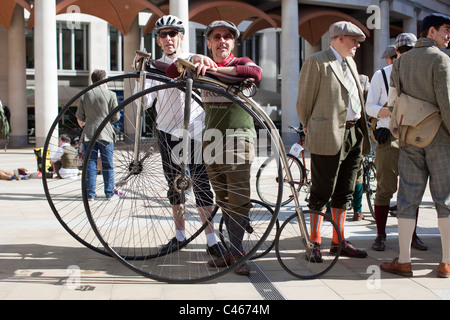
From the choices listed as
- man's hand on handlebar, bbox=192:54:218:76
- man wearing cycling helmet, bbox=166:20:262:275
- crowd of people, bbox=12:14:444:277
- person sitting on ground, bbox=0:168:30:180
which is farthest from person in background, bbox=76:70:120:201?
person sitting on ground, bbox=0:168:30:180

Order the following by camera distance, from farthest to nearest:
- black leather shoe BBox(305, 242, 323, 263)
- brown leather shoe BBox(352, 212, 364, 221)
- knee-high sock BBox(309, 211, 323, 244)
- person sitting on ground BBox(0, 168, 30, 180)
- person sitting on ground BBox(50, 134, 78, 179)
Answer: person sitting on ground BBox(0, 168, 30, 180), person sitting on ground BBox(50, 134, 78, 179), brown leather shoe BBox(352, 212, 364, 221), knee-high sock BBox(309, 211, 323, 244), black leather shoe BBox(305, 242, 323, 263)

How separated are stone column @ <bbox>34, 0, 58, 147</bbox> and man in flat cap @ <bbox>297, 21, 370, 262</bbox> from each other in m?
16.4

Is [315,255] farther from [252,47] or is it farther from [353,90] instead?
[252,47]

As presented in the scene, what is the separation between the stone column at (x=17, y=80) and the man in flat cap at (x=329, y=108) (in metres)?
23.2

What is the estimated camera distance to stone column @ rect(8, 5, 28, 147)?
25.7 m

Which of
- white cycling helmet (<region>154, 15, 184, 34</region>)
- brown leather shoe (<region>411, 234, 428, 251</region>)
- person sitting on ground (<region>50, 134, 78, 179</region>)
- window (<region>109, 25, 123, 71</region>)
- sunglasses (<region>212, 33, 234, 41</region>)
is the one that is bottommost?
brown leather shoe (<region>411, 234, 428, 251</region>)

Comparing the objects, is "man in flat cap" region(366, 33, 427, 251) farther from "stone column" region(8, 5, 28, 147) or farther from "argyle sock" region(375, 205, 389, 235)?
"stone column" region(8, 5, 28, 147)

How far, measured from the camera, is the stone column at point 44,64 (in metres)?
19.6

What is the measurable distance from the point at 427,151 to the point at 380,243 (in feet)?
4.36

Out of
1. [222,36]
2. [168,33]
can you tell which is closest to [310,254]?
[222,36]

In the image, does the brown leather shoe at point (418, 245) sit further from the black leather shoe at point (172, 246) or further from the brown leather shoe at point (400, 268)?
the black leather shoe at point (172, 246)

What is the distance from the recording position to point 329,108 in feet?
15.3

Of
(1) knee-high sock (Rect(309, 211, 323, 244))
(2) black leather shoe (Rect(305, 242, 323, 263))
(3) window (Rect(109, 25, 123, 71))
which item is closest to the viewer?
(2) black leather shoe (Rect(305, 242, 323, 263))

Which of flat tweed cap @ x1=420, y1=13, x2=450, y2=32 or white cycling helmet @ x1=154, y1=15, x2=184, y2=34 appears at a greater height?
white cycling helmet @ x1=154, y1=15, x2=184, y2=34
